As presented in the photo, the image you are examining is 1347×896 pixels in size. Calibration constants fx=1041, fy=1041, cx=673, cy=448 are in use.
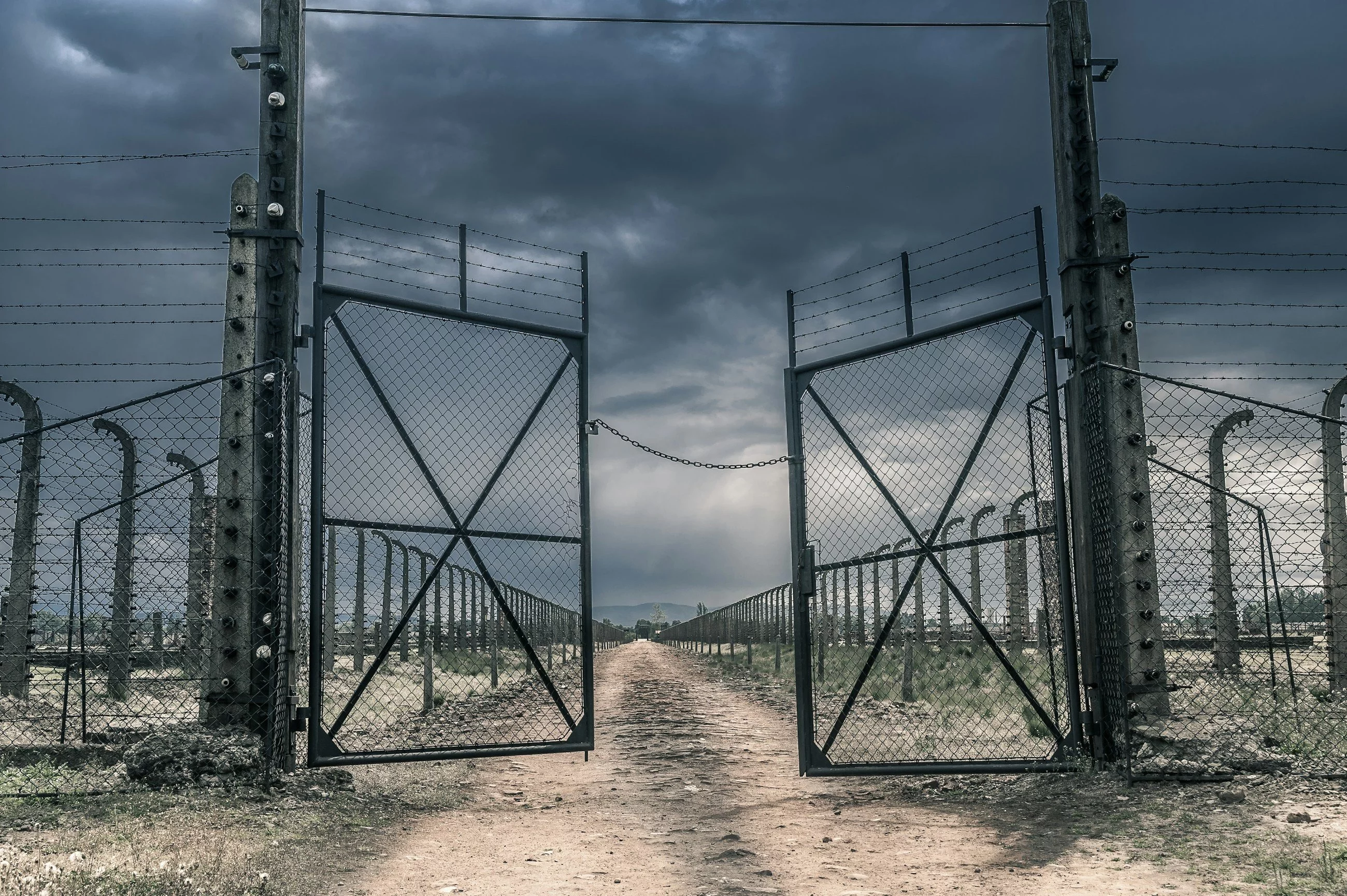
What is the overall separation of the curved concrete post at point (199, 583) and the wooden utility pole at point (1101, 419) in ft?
19.7

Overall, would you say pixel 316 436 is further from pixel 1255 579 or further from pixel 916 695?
pixel 916 695

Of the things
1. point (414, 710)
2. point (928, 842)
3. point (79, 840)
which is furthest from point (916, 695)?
point (79, 840)

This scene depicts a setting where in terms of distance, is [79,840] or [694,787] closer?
[79,840]

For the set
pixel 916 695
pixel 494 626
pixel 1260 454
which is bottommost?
pixel 916 695

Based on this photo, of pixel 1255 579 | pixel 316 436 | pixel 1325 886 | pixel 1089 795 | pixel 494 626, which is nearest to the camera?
pixel 1325 886

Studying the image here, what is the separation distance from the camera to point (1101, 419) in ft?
23.9

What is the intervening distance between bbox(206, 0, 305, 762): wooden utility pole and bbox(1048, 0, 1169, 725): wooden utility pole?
5.60 metres

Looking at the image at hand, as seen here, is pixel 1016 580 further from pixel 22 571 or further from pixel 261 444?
pixel 22 571

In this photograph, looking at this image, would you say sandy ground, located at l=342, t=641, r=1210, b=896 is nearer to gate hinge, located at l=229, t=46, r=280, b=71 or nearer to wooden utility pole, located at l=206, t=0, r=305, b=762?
wooden utility pole, located at l=206, t=0, r=305, b=762

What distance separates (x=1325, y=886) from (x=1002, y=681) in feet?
36.5

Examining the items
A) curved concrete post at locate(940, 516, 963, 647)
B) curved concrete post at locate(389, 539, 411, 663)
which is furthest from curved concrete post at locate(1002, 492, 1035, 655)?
curved concrete post at locate(389, 539, 411, 663)

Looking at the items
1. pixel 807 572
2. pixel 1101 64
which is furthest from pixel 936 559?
pixel 1101 64

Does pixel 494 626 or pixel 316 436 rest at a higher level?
pixel 316 436

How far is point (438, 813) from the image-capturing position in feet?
22.3
